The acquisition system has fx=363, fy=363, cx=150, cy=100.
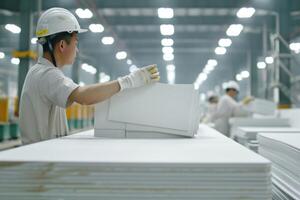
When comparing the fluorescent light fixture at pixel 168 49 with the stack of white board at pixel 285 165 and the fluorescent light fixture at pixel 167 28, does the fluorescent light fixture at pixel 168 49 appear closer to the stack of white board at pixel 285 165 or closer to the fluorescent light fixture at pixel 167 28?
the fluorescent light fixture at pixel 167 28

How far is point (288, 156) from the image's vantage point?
2100mm

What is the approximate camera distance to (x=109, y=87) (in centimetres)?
236

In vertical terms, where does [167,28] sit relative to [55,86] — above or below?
above

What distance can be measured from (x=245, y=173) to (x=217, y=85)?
28.2m

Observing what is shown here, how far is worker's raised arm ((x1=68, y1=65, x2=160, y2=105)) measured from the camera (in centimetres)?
230

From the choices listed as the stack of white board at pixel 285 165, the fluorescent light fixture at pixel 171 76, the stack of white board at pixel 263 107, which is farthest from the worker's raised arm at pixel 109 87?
the fluorescent light fixture at pixel 171 76

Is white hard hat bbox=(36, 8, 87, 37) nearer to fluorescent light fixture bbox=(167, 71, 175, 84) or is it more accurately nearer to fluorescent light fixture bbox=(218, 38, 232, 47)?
fluorescent light fixture bbox=(218, 38, 232, 47)

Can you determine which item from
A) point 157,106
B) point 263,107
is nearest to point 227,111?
point 263,107

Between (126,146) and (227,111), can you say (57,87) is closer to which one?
(126,146)

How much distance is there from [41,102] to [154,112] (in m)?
0.78

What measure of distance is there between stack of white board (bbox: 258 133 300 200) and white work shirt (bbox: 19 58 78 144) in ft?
4.51

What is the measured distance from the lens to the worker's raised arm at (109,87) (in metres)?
2.30

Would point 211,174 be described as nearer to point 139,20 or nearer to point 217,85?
point 139,20


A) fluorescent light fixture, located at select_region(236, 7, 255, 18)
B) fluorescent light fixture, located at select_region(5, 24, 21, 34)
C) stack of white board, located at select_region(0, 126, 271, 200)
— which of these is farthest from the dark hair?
fluorescent light fixture, located at select_region(5, 24, 21, 34)
